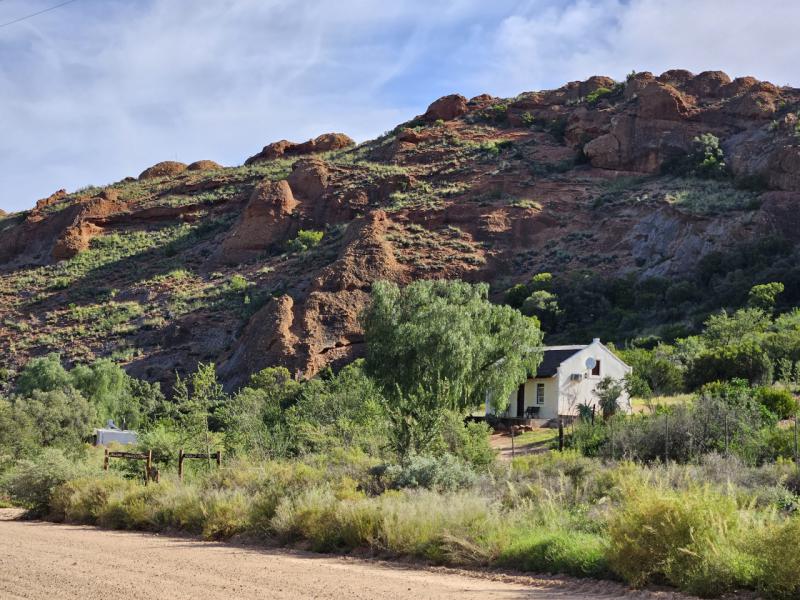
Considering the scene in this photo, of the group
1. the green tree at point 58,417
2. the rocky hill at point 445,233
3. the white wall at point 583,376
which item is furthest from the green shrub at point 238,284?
the white wall at point 583,376

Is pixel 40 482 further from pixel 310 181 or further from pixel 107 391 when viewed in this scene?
pixel 310 181

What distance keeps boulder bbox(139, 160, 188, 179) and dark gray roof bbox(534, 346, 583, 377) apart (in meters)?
72.6

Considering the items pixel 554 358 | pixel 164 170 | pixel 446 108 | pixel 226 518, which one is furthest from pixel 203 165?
pixel 226 518

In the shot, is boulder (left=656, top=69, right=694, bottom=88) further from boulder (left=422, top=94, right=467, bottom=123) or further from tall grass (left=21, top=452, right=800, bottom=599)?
tall grass (left=21, top=452, right=800, bottom=599)

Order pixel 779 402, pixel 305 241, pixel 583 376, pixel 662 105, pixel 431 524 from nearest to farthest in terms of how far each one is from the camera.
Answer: pixel 431 524 < pixel 779 402 < pixel 583 376 < pixel 305 241 < pixel 662 105

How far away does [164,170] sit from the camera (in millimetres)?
106625

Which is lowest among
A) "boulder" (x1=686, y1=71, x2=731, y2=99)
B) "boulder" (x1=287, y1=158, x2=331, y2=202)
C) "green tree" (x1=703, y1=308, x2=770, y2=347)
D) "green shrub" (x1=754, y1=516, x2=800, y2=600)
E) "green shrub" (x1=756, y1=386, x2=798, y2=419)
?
"green shrub" (x1=754, y1=516, x2=800, y2=600)

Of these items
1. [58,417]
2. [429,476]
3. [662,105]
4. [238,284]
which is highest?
[662,105]

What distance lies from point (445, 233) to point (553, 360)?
28.3 meters

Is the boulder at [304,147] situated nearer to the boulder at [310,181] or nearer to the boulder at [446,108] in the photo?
the boulder at [446,108]

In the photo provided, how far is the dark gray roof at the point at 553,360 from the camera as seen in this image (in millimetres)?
39656

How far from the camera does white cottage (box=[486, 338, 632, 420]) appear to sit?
39.2 metres

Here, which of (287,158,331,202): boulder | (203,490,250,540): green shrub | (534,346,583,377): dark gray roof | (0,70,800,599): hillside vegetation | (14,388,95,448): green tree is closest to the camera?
(0,70,800,599): hillside vegetation

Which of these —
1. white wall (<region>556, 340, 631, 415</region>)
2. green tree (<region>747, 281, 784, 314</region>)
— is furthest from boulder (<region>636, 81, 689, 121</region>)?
white wall (<region>556, 340, 631, 415</region>)
